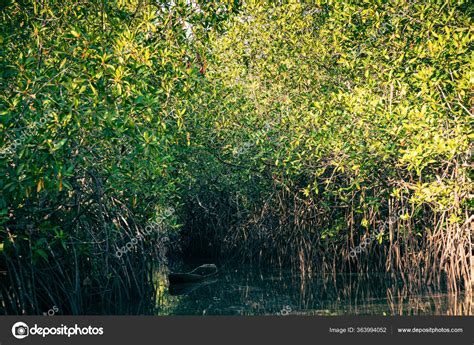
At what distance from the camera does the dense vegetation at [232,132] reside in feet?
19.4

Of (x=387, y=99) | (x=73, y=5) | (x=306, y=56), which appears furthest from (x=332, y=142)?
(x=73, y=5)

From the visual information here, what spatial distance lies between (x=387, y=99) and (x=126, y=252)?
4113 millimetres

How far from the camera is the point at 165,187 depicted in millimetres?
9648

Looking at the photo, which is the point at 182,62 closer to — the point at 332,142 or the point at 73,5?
the point at 73,5
